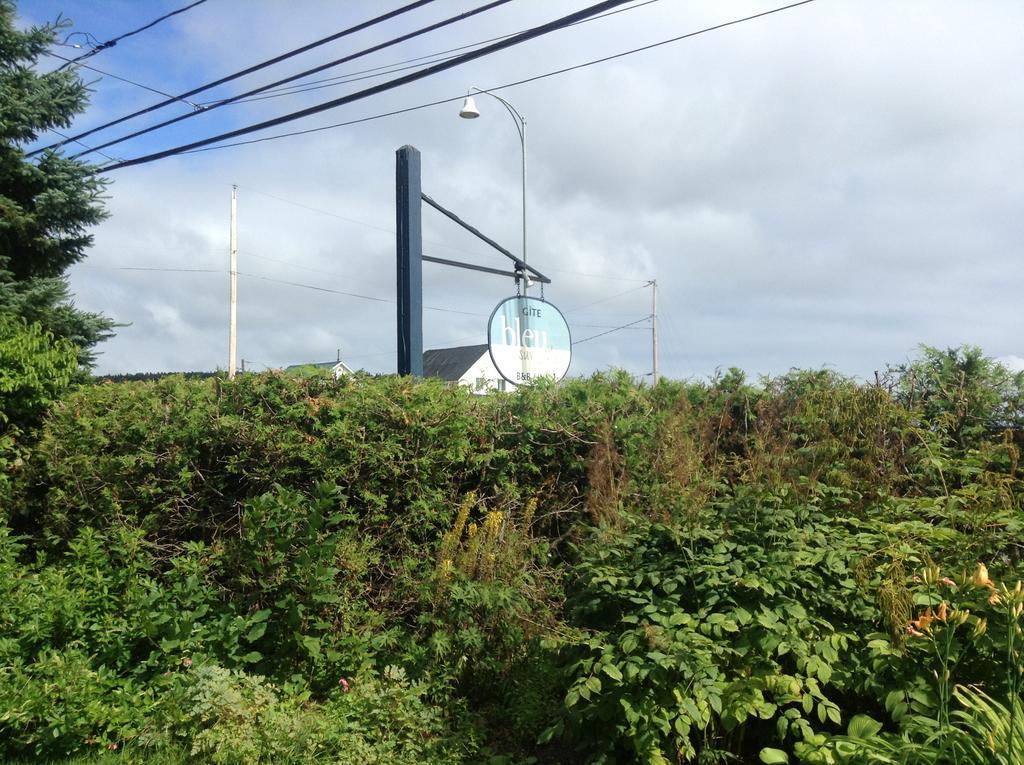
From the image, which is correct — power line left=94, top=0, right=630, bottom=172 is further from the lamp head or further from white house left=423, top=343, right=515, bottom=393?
white house left=423, top=343, right=515, bottom=393

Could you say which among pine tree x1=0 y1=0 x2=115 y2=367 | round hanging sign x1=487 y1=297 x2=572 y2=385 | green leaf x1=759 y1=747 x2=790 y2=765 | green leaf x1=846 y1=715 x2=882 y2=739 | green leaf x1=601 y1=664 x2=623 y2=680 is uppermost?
pine tree x1=0 y1=0 x2=115 y2=367

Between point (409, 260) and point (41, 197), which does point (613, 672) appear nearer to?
point (409, 260)

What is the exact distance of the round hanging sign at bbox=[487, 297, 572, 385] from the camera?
813 cm

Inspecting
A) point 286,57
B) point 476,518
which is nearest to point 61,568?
point 476,518

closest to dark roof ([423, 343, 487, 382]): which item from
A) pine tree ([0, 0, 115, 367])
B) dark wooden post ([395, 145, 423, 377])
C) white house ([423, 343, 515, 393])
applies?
white house ([423, 343, 515, 393])

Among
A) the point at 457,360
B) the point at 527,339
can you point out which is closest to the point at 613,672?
the point at 527,339

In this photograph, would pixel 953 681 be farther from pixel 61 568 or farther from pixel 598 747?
pixel 61 568

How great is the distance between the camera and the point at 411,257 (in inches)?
329

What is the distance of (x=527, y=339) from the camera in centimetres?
852

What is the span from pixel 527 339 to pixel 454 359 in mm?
26764

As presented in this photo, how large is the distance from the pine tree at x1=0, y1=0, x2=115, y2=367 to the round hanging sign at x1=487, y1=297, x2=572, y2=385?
5485mm

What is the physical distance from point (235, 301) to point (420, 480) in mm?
26112

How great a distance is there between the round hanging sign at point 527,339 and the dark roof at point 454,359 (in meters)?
21.5

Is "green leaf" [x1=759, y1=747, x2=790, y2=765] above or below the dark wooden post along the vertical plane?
below
